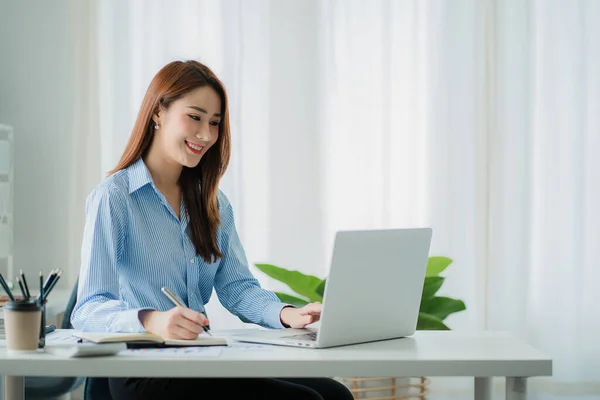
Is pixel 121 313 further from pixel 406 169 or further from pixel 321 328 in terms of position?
pixel 406 169

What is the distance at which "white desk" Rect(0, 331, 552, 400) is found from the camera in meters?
1.44

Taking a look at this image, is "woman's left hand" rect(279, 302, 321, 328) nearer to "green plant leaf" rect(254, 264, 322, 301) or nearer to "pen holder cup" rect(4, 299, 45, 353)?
"pen holder cup" rect(4, 299, 45, 353)

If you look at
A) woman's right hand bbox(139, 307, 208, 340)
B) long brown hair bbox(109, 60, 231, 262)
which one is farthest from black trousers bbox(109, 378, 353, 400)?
long brown hair bbox(109, 60, 231, 262)

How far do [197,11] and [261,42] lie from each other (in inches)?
12.1

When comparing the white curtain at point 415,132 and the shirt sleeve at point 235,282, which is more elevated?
the white curtain at point 415,132

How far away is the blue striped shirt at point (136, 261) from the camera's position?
176 cm

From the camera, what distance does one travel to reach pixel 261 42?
11.9 feet

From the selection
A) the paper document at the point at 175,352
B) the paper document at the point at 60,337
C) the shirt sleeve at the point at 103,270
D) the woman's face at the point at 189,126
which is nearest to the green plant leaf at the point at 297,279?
the woman's face at the point at 189,126

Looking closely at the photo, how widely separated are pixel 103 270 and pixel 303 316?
442 mm

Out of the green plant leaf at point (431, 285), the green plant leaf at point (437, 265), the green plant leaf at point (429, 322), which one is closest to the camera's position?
the green plant leaf at point (429, 322)

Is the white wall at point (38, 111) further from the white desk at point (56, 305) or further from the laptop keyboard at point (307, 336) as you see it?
the laptop keyboard at point (307, 336)

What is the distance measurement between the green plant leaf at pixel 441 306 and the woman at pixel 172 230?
1.16m

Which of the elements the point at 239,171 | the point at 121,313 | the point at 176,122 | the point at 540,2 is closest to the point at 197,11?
the point at 239,171

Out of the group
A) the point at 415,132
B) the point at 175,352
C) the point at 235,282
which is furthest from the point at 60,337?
the point at 415,132
